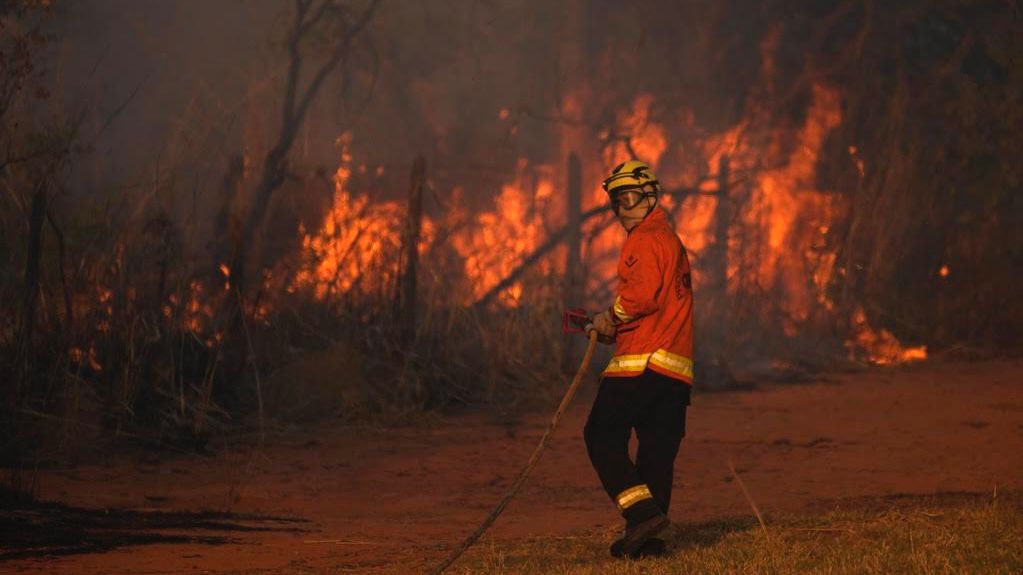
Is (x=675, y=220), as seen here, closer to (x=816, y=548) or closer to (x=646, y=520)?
(x=816, y=548)

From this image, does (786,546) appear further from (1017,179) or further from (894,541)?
(1017,179)

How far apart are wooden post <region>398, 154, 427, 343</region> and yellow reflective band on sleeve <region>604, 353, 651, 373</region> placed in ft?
21.4

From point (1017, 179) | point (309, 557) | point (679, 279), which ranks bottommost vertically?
point (309, 557)

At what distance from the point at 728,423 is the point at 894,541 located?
5417 mm

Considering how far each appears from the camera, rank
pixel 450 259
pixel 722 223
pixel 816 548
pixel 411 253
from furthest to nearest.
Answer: pixel 722 223 < pixel 450 259 < pixel 411 253 < pixel 816 548

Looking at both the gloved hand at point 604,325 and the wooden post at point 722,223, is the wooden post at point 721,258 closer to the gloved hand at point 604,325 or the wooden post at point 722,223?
the wooden post at point 722,223

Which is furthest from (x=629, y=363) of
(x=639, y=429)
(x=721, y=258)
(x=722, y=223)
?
(x=721, y=258)

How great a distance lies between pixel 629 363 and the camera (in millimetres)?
5238

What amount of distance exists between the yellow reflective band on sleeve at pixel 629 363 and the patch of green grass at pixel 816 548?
769 millimetres

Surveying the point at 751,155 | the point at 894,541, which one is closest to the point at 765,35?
the point at 751,155

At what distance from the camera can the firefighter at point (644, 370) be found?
16.9ft

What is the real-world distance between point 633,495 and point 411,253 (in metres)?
6.89

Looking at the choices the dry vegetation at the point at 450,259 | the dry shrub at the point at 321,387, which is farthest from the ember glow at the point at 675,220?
the dry shrub at the point at 321,387

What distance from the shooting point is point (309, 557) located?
19.7ft
